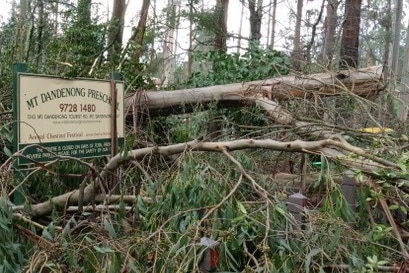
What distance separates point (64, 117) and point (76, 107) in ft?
0.48

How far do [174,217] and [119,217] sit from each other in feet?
2.35

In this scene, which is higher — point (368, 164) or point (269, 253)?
point (368, 164)

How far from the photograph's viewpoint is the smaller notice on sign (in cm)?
352

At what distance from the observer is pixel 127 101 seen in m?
5.74

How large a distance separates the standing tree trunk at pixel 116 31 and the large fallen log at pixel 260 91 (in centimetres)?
203

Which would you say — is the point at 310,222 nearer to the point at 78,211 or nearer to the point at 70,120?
the point at 78,211

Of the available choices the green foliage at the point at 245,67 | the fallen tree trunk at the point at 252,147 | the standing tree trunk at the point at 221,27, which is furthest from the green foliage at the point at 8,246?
the standing tree trunk at the point at 221,27

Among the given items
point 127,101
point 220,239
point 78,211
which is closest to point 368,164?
point 220,239

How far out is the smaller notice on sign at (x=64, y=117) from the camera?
3.52 meters

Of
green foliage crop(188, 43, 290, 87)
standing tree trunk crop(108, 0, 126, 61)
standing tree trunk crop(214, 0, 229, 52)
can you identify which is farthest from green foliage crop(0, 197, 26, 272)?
standing tree trunk crop(214, 0, 229, 52)

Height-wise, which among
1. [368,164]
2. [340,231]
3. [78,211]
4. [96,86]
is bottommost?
[78,211]

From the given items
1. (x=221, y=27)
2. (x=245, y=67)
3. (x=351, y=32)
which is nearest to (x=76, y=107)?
(x=245, y=67)

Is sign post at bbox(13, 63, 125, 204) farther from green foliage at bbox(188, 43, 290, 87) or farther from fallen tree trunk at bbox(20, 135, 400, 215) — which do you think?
green foliage at bbox(188, 43, 290, 87)

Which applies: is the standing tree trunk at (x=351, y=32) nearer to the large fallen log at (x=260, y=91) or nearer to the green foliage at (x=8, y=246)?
the large fallen log at (x=260, y=91)
